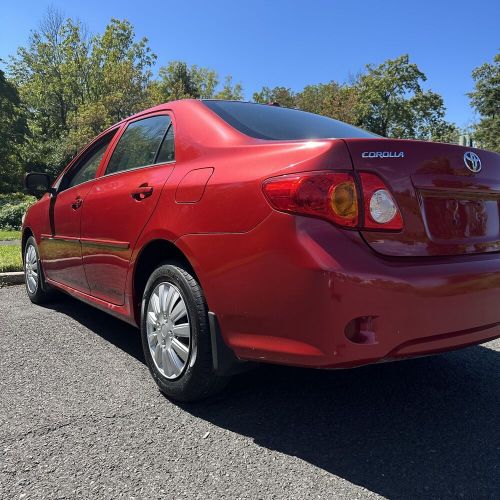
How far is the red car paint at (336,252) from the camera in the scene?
202cm

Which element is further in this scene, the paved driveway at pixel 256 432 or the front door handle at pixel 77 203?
the front door handle at pixel 77 203

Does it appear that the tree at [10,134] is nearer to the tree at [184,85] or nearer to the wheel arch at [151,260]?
the tree at [184,85]

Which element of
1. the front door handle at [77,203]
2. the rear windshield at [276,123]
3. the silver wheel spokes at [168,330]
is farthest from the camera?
the front door handle at [77,203]

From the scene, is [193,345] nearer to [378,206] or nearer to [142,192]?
[142,192]

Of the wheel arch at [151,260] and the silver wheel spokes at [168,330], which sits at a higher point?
the wheel arch at [151,260]

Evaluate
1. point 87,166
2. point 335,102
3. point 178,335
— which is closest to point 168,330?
point 178,335

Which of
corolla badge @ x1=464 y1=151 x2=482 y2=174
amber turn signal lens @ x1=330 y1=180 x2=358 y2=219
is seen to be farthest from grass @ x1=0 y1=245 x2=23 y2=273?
corolla badge @ x1=464 y1=151 x2=482 y2=174

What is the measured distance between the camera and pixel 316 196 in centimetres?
207

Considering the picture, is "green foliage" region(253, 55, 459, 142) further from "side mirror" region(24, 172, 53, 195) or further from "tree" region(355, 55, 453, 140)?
"side mirror" region(24, 172, 53, 195)

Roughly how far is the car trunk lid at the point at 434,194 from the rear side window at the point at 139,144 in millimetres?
1511

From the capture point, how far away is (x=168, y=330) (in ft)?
9.07

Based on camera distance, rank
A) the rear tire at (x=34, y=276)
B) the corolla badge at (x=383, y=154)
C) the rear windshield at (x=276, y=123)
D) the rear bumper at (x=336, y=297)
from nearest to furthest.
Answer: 1. the rear bumper at (x=336, y=297)
2. the corolla badge at (x=383, y=154)
3. the rear windshield at (x=276, y=123)
4. the rear tire at (x=34, y=276)

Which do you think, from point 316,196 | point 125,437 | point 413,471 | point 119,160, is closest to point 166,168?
point 119,160

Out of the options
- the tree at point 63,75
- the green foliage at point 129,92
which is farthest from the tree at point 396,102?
the tree at point 63,75
